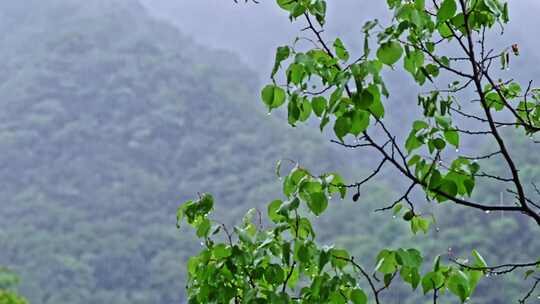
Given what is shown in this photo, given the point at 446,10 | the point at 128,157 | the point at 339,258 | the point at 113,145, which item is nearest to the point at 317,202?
the point at 339,258

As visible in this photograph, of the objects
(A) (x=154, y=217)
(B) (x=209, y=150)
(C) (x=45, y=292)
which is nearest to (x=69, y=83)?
(B) (x=209, y=150)

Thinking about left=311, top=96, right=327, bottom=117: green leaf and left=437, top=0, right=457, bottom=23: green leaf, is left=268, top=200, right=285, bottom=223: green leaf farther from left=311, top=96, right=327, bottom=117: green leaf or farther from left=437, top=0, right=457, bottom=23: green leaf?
left=437, top=0, right=457, bottom=23: green leaf

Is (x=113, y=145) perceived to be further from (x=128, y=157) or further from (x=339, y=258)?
(x=339, y=258)

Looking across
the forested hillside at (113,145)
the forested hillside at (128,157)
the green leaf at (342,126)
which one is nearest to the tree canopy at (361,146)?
the green leaf at (342,126)

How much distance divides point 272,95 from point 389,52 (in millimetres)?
170

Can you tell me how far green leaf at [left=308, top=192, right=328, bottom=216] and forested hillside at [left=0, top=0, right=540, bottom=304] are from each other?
13.7m

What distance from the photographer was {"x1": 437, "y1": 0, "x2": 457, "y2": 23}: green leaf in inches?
37.2

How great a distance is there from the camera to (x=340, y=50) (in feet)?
3.35

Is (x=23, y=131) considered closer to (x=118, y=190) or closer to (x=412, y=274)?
(x=118, y=190)

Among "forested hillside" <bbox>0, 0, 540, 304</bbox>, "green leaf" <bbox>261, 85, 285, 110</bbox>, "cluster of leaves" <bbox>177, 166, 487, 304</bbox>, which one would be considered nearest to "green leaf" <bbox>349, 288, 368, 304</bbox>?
"cluster of leaves" <bbox>177, 166, 487, 304</bbox>

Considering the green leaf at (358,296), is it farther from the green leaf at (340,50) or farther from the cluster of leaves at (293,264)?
the green leaf at (340,50)

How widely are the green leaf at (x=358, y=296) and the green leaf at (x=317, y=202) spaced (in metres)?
0.11

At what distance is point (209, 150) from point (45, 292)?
1013 cm

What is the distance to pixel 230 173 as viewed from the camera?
87.4 feet
